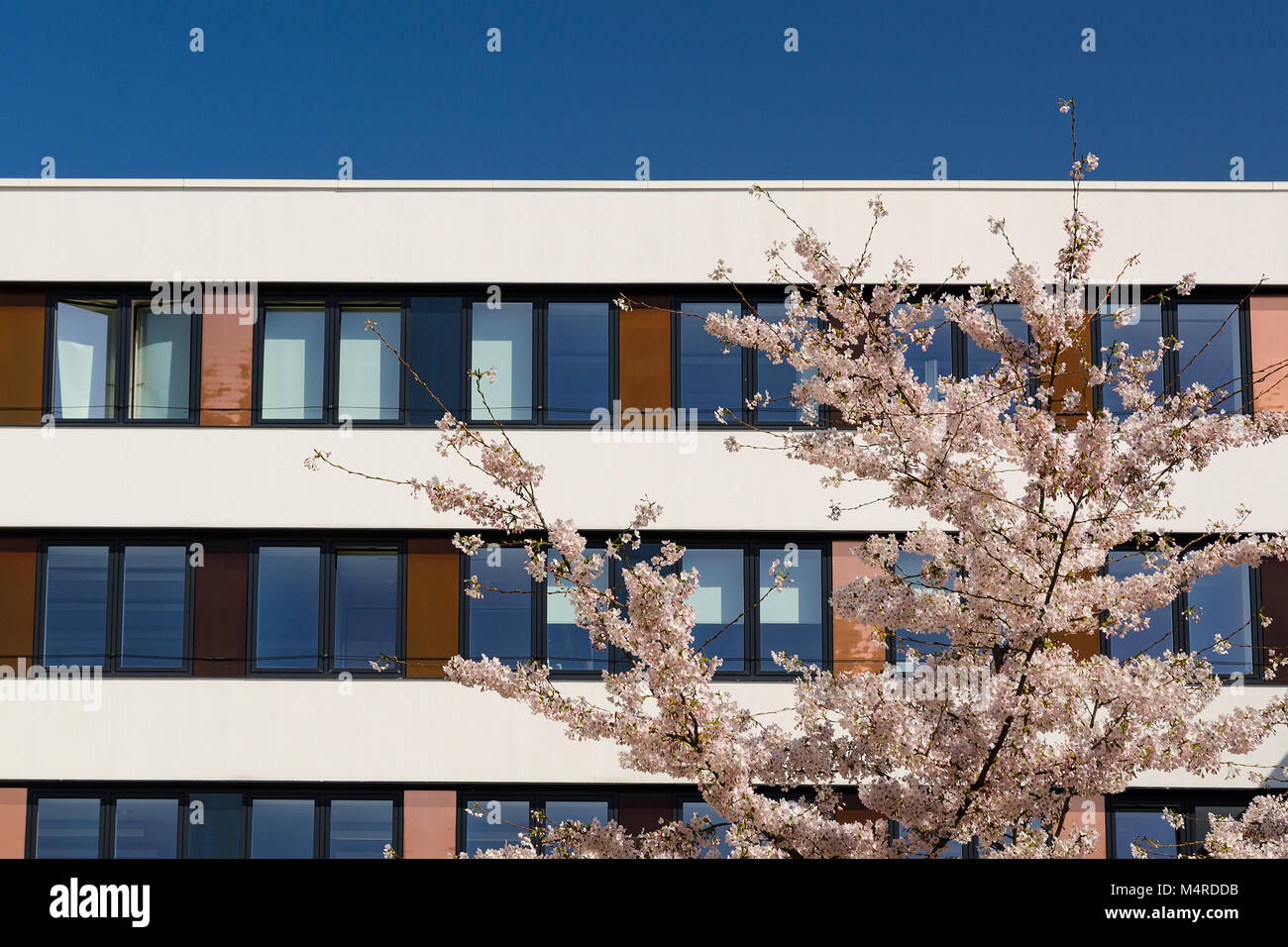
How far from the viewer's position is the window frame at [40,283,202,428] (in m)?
13.0

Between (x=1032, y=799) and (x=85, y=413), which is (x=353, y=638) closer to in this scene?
(x=85, y=413)

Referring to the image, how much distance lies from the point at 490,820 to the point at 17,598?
5.43 m

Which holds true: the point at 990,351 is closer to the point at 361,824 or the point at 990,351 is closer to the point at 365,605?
the point at 365,605

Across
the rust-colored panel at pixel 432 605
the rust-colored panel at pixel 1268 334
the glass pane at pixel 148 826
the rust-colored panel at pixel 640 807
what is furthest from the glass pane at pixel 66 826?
the rust-colored panel at pixel 1268 334

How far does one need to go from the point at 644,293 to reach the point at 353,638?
4.76 metres

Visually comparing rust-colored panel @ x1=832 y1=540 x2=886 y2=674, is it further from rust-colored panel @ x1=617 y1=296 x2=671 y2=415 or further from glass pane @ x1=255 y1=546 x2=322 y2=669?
glass pane @ x1=255 y1=546 x2=322 y2=669

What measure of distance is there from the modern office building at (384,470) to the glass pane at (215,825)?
30mm

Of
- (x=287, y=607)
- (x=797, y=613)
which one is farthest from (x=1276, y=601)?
(x=287, y=607)

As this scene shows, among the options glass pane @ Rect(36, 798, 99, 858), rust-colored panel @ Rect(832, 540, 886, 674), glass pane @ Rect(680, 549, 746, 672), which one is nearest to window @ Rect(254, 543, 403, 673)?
glass pane @ Rect(36, 798, 99, 858)

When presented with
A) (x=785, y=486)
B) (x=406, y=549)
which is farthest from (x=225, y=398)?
(x=785, y=486)

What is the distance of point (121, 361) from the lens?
1313 cm

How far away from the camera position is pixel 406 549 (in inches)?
505

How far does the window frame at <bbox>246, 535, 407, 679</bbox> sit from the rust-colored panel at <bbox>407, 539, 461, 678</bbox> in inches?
3.3

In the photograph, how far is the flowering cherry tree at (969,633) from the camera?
20.7 ft
